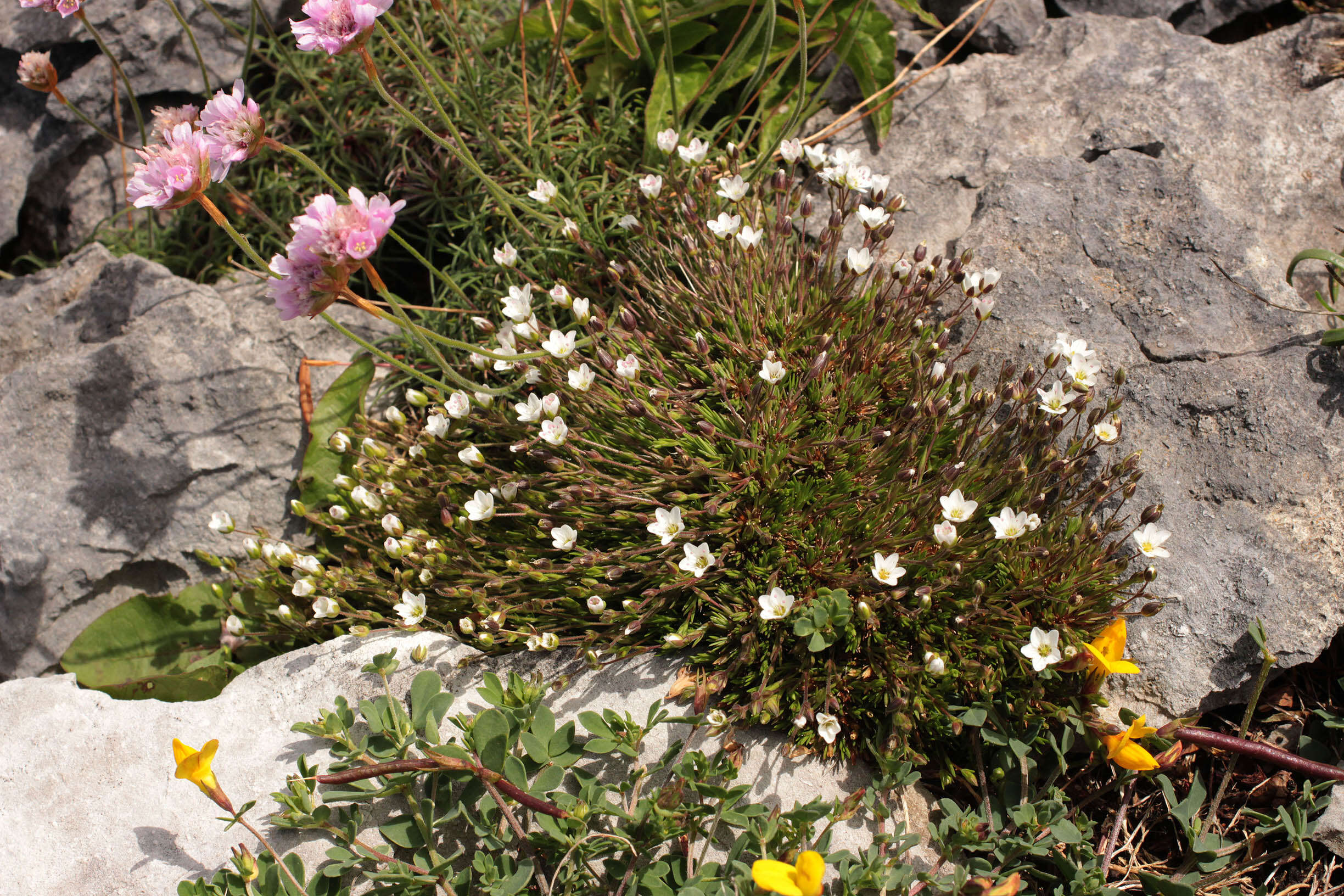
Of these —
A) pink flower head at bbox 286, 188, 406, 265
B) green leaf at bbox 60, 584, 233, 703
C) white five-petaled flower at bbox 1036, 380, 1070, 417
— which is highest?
pink flower head at bbox 286, 188, 406, 265

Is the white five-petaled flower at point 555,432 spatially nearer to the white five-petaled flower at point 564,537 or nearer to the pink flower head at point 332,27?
the white five-petaled flower at point 564,537

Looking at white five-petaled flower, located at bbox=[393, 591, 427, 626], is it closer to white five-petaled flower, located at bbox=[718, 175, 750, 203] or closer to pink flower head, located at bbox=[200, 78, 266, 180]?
pink flower head, located at bbox=[200, 78, 266, 180]

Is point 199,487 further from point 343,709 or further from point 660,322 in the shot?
point 660,322

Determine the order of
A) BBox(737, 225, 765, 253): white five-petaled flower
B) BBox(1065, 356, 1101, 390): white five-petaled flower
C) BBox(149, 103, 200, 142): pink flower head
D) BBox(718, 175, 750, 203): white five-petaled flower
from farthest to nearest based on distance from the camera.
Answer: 1. BBox(718, 175, 750, 203): white five-petaled flower
2. BBox(737, 225, 765, 253): white five-petaled flower
3. BBox(149, 103, 200, 142): pink flower head
4. BBox(1065, 356, 1101, 390): white five-petaled flower

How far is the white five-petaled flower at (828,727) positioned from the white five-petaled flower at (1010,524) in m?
0.76

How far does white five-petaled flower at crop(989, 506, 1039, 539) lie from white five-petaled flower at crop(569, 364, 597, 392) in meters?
1.49

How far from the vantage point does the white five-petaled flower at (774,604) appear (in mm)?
2676

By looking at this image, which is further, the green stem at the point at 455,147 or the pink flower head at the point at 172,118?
the pink flower head at the point at 172,118

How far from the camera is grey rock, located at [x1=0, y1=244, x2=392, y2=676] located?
3.59m

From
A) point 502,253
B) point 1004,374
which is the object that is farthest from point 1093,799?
point 502,253

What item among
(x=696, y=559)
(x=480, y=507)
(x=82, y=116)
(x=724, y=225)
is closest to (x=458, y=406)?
(x=480, y=507)

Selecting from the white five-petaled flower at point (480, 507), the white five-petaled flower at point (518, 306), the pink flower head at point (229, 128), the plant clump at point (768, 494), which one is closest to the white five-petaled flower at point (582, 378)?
the plant clump at point (768, 494)

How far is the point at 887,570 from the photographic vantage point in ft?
8.69

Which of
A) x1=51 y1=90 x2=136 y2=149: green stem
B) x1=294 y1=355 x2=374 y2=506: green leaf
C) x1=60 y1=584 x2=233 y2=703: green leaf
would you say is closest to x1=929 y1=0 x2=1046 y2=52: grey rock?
x1=294 y1=355 x2=374 y2=506: green leaf
